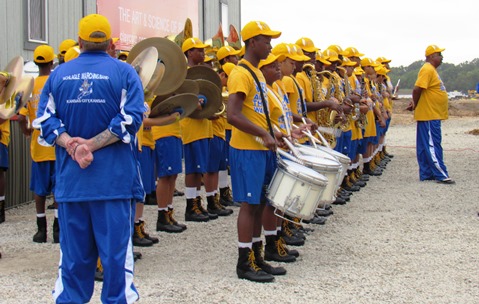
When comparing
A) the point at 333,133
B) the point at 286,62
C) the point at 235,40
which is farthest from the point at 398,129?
the point at 286,62

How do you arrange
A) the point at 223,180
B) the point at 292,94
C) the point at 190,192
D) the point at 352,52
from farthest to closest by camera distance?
1. the point at 352,52
2. the point at 223,180
3. the point at 190,192
4. the point at 292,94

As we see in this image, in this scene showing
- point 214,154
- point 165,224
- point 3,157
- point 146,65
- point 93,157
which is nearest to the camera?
point 93,157

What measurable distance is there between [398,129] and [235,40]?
1758 centimetres

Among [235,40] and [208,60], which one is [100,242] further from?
[235,40]

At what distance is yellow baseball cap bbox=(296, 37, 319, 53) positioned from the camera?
9094 mm

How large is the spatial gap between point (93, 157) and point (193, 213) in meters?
4.51

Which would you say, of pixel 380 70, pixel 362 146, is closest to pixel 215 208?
pixel 362 146

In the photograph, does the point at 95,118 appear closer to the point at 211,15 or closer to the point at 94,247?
the point at 94,247

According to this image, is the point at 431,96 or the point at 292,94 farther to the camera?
the point at 431,96

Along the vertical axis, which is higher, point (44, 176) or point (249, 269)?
point (44, 176)

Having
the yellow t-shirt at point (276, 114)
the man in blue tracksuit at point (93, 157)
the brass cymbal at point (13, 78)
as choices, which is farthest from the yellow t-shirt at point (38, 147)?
the man in blue tracksuit at point (93, 157)

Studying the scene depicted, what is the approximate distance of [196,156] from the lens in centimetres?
841

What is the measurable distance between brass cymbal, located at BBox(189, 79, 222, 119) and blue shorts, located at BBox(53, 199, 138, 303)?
3776 millimetres

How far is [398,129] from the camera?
28.8 m
